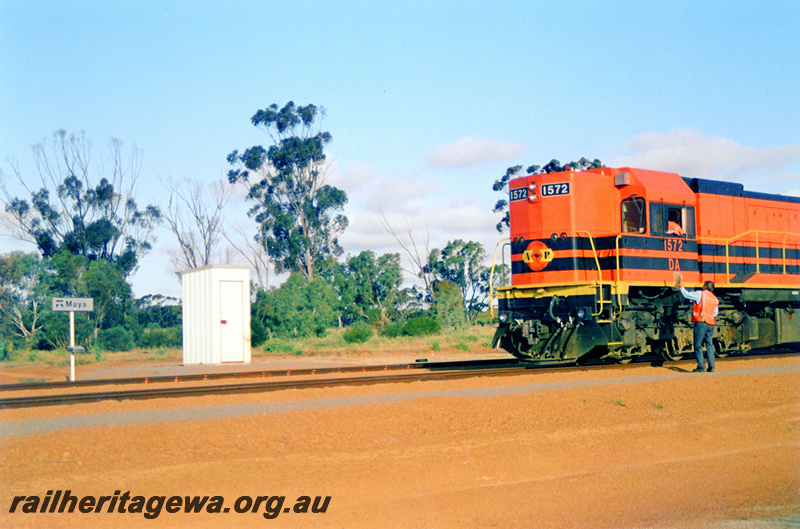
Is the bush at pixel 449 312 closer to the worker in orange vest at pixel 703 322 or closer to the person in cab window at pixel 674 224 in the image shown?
the person in cab window at pixel 674 224

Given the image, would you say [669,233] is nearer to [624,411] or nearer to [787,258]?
[787,258]

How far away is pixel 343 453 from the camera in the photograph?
7.51 m

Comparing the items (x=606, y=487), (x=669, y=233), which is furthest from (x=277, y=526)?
(x=669, y=233)

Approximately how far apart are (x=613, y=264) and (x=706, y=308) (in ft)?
6.69

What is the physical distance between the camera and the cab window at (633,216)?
15312mm

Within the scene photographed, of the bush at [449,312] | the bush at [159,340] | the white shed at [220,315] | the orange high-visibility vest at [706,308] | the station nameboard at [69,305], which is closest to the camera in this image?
the orange high-visibility vest at [706,308]

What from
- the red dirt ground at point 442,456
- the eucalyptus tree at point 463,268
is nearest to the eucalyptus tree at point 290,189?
the eucalyptus tree at point 463,268

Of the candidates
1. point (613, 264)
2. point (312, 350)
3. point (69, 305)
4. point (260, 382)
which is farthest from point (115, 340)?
point (613, 264)

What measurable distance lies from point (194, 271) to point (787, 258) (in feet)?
58.4

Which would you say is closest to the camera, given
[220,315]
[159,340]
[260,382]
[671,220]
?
[260,382]

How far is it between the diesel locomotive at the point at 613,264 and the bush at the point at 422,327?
63.1 feet

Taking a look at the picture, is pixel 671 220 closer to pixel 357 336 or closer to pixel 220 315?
pixel 220 315

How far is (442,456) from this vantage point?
748 cm

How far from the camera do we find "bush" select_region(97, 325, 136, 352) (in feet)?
113
